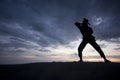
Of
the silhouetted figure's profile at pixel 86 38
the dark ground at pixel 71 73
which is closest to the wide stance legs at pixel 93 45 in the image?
the silhouetted figure's profile at pixel 86 38

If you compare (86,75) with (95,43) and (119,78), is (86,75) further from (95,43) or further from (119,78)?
(95,43)

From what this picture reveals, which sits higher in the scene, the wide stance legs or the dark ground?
the wide stance legs

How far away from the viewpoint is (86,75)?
4668 mm

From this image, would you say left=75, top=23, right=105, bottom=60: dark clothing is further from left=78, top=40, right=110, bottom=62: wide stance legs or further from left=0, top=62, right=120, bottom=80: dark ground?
left=0, top=62, right=120, bottom=80: dark ground

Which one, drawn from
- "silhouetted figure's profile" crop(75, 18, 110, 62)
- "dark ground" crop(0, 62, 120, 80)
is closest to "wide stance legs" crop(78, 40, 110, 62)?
"silhouetted figure's profile" crop(75, 18, 110, 62)

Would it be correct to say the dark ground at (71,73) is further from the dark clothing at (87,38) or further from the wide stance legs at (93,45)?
the dark clothing at (87,38)

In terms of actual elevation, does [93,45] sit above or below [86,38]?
below

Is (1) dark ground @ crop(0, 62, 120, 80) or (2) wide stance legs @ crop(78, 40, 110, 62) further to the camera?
(2) wide stance legs @ crop(78, 40, 110, 62)

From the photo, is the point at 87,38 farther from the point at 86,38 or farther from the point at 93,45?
the point at 93,45

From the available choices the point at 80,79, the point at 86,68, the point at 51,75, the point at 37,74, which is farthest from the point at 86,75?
the point at 37,74

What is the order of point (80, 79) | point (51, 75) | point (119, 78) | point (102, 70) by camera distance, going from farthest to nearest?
point (51, 75) → point (102, 70) → point (80, 79) → point (119, 78)

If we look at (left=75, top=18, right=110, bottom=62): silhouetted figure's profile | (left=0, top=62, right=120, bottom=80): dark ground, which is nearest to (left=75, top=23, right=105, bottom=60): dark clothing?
(left=75, top=18, right=110, bottom=62): silhouetted figure's profile

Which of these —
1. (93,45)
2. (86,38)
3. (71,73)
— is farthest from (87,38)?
(71,73)

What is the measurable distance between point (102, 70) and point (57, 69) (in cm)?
192
